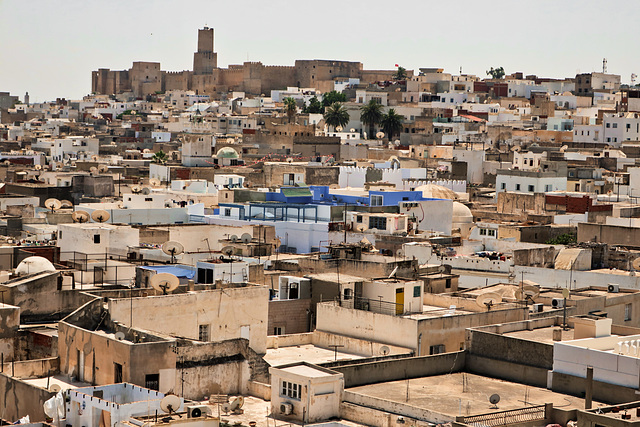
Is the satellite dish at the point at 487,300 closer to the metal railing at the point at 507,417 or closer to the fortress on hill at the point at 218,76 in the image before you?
the metal railing at the point at 507,417

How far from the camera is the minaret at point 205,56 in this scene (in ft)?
503

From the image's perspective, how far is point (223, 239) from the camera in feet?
108

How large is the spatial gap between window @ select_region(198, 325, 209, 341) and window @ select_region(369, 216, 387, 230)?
1598 centimetres

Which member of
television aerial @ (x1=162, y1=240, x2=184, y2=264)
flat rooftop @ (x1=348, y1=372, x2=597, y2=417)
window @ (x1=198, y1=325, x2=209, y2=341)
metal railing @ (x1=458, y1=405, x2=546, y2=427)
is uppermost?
television aerial @ (x1=162, y1=240, x2=184, y2=264)

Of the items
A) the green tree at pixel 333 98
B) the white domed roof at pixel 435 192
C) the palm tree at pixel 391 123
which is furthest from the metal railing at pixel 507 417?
the green tree at pixel 333 98

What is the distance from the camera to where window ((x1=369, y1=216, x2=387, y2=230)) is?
36.9 metres

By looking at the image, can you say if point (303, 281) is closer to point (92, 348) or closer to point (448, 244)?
point (92, 348)

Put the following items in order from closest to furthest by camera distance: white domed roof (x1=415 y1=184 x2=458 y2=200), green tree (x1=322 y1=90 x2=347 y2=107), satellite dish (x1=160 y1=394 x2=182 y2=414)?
satellite dish (x1=160 y1=394 x2=182 y2=414) → white domed roof (x1=415 y1=184 x2=458 y2=200) → green tree (x1=322 y1=90 x2=347 y2=107)

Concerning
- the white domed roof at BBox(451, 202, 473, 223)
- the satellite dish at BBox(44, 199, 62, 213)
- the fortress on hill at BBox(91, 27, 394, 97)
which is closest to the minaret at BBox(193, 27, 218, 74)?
the fortress on hill at BBox(91, 27, 394, 97)

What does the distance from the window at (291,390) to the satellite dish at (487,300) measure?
7.32 metres

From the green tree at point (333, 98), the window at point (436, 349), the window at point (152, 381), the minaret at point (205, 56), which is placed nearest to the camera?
the window at point (152, 381)

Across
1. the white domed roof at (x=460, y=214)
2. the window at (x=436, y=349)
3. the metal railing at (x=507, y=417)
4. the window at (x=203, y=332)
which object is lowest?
the window at (x=436, y=349)

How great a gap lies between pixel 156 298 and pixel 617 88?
324 feet

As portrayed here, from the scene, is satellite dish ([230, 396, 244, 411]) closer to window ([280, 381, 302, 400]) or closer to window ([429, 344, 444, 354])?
window ([280, 381, 302, 400])
